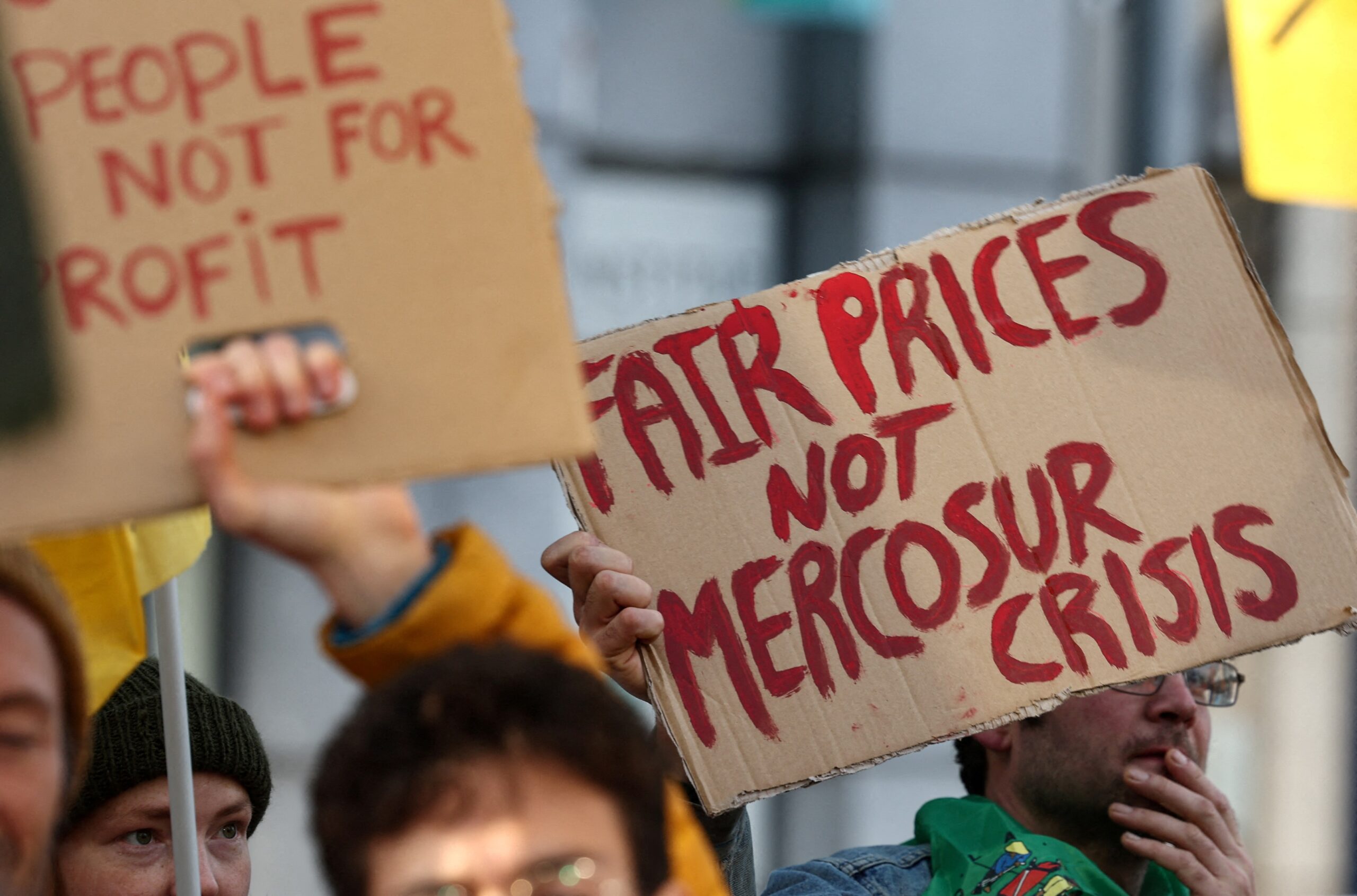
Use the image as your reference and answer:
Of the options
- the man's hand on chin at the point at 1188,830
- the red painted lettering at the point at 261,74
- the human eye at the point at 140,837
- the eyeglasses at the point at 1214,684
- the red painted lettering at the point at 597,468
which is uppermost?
the red painted lettering at the point at 261,74

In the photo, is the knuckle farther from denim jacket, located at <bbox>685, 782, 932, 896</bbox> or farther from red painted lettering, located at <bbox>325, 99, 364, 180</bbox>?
red painted lettering, located at <bbox>325, 99, 364, 180</bbox>

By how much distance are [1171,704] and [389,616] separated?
1544 millimetres

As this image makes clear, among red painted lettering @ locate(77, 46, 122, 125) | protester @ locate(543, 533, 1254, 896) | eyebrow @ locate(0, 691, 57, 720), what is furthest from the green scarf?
red painted lettering @ locate(77, 46, 122, 125)

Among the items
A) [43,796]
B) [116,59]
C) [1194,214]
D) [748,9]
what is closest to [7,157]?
[116,59]

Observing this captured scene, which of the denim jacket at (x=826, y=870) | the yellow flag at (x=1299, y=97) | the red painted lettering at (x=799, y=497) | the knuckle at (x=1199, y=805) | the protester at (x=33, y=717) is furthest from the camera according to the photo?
the yellow flag at (x=1299, y=97)

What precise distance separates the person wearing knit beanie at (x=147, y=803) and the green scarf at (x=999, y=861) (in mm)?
1026

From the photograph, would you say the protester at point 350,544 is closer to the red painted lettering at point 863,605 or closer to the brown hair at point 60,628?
the brown hair at point 60,628

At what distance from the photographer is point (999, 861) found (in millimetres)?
2305

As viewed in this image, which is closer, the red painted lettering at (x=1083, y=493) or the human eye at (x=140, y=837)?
the red painted lettering at (x=1083, y=493)

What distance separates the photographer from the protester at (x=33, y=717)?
1472mm

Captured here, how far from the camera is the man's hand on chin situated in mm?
2371

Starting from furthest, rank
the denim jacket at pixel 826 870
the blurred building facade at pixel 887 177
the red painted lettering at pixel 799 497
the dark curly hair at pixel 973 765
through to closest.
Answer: the blurred building facade at pixel 887 177, the dark curly hair at pixel 973 765, the denim jacket at pixel 826 870, the red painted lettering at pixel 799 497

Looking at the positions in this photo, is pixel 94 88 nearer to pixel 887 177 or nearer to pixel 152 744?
pixel 152 744

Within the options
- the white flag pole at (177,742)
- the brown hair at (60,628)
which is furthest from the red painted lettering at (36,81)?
the white flag pole at (177,742)
